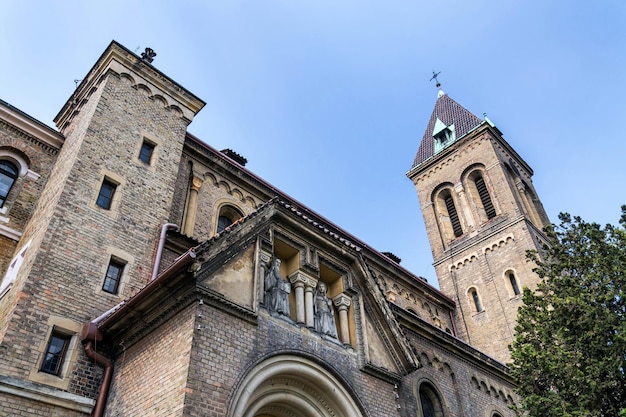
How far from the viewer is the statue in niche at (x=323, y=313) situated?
10484 mm

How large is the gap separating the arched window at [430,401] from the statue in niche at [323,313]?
507cm

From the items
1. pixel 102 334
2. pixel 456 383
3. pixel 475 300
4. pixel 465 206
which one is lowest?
pixel 102 334

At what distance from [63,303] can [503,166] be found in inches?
1004

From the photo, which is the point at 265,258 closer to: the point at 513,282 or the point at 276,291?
the point at 276,291

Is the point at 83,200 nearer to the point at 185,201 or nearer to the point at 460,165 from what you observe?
the point at 185,201

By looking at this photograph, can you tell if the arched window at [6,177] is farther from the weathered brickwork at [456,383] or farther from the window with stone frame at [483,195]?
the window with stone frame at [483,195]

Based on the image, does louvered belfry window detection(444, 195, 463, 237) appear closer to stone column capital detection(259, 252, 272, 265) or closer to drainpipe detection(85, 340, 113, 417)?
stone column capital detection(259, 252, 272, 265)

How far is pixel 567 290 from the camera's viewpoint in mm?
13391

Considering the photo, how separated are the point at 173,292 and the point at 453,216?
2447cm

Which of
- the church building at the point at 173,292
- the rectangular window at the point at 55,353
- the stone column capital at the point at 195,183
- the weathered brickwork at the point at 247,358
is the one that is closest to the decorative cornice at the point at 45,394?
the church building at the point at 173,292

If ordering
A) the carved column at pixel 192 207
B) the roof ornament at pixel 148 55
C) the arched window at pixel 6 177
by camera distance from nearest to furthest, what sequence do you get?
the arched window at pixel 6 177 → the carved column at pixel 192 207 → the roof ornament at pixel 148 55

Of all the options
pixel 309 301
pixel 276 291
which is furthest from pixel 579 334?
pixel 276 291

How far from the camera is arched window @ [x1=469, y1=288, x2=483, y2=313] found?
25.6 metres

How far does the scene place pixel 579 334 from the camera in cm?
1275
